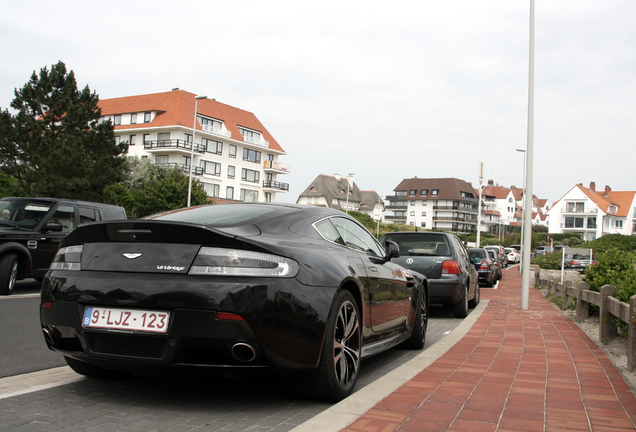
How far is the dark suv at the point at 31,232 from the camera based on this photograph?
10945mm

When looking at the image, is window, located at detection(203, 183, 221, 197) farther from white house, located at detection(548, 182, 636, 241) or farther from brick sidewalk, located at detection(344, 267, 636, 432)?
white house, located at detection(548, 182, 636, 241)

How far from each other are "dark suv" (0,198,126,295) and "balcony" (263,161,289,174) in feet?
231

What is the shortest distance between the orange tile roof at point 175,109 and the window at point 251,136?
25.1 inches

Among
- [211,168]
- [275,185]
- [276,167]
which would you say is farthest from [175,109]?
[275,185]

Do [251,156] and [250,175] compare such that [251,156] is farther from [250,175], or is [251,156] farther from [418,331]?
[418,331]

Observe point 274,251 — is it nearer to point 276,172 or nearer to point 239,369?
point 239,369

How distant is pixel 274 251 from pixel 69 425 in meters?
1.58

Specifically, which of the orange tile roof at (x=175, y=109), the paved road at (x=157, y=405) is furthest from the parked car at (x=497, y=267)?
the orange tile roof at (x=175, y=109)

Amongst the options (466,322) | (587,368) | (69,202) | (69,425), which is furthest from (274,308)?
(69,202)

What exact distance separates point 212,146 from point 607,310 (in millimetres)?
69168

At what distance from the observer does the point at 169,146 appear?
68500 mm

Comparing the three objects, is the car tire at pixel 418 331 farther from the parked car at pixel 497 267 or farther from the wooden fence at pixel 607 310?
the parked car at pixel 497 267

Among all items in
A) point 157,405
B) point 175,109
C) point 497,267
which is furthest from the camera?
point 175,109

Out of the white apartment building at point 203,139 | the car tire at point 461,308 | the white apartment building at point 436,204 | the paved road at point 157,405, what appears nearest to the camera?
the paved road at point 157,405
